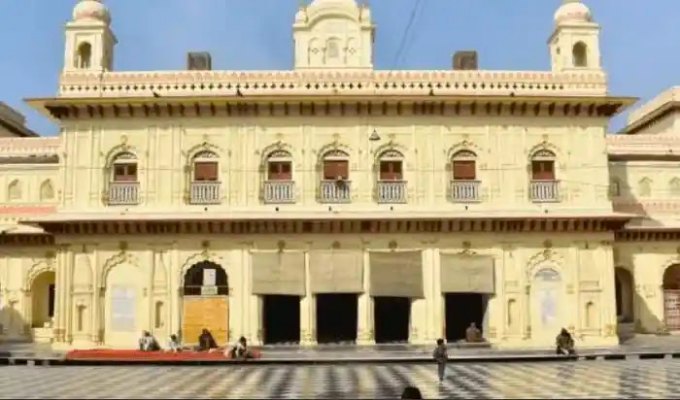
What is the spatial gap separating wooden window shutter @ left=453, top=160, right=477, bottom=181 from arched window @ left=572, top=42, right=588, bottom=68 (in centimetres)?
517

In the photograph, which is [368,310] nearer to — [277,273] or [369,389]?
[277,273]

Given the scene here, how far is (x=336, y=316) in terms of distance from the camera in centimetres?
2903

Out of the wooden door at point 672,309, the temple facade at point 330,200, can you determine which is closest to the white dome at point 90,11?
the temple facade at point 330,200

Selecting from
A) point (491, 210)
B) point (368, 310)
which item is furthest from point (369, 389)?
point (491, 210)

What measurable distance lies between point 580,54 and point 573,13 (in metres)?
1.49

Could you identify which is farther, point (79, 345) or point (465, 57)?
point (465, 57)

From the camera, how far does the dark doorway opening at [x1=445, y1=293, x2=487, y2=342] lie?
28.4 m

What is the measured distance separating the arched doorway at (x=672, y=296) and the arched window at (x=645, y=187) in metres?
2.79

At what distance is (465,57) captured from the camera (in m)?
30.0

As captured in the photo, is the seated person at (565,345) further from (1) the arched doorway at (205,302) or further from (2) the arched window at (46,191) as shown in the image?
(2) the arched window at (46,191)

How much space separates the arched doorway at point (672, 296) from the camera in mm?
30531

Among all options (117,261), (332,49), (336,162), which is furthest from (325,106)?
(117,261)

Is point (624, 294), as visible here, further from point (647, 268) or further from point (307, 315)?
point (307, 315)

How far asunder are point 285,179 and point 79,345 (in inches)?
318
